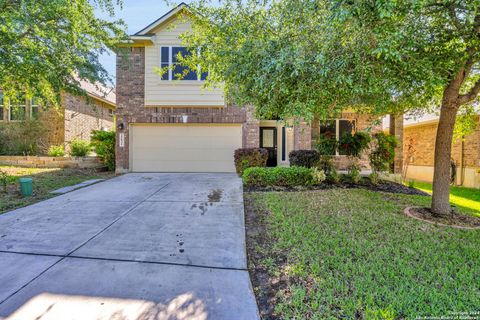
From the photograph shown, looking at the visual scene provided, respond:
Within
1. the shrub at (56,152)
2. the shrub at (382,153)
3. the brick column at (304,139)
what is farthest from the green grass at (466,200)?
the shrub at (56,152)

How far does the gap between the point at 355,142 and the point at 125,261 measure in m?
8.49

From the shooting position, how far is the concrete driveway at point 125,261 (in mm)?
2510

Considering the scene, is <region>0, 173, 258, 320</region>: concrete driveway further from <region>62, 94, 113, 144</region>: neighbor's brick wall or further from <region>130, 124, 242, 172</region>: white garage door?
<region>62, 94, 113, 144</region>: neighbor's brick wall

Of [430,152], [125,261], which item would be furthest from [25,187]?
[430,152]

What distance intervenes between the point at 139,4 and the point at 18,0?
3512mm

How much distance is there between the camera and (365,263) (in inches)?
129

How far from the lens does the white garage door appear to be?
11555 mm

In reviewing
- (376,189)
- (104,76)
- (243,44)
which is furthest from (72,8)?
(376,189)

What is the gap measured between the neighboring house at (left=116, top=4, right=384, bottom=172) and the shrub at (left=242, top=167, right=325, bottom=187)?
308cm

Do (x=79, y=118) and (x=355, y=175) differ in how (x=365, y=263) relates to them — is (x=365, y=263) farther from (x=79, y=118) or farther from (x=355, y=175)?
(x=79, y=118)

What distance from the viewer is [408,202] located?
21.2ft

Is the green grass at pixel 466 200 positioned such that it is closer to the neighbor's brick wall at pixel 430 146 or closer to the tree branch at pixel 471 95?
the neighbor's brick wall at pixel 430 146

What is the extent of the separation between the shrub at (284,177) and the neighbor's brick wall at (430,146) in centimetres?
803

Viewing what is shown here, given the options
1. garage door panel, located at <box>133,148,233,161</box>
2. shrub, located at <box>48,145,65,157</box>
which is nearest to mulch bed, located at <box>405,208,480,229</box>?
garage door panel, located at <box>133,148,233,161</box>
